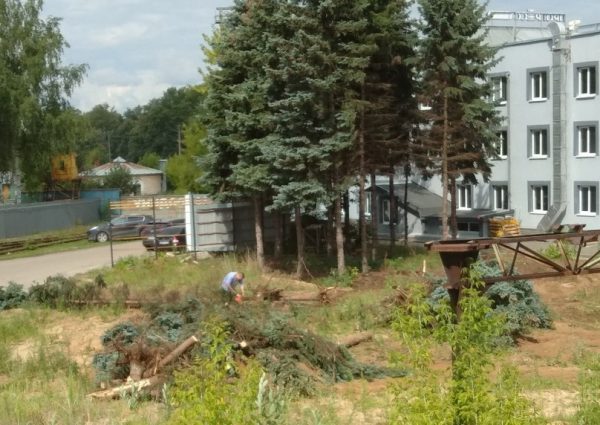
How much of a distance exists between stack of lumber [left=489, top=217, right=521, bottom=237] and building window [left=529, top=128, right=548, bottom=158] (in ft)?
12.2

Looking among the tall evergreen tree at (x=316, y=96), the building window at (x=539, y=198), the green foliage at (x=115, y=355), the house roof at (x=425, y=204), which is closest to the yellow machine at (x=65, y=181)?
the house roof at (x=425, y=204)

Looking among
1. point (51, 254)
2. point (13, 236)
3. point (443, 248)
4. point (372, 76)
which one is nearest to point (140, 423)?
point (443, 248)

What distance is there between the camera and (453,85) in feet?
111

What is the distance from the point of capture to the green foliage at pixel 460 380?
654cm

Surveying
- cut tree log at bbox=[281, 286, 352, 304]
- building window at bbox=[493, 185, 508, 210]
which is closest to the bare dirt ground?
cut tree log at bbox=[281, 286, 352, 304]

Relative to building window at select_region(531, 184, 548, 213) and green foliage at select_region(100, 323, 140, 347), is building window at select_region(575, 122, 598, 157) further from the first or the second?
green foliage at select_region(100, 323, 140, 347)

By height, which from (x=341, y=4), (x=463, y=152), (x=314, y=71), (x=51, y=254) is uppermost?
(x=341, y=4)

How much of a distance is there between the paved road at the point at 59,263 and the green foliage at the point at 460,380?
25.0 meters

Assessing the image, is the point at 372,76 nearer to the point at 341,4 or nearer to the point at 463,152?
the point at 341,4

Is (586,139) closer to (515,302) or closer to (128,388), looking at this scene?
(515,302)

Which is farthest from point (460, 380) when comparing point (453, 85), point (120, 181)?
point (120, 181)

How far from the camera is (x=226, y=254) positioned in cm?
3322

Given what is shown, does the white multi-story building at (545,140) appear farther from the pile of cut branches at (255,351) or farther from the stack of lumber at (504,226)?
the pile of cut branches at (255,351)

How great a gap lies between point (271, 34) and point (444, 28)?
8.31 metres
